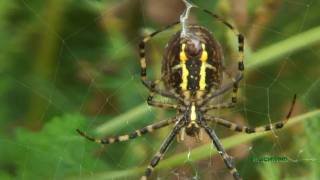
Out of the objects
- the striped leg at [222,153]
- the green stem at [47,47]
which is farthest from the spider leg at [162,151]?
the green stem at [47,47]

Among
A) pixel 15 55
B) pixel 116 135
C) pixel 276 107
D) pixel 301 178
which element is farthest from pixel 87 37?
pixel 301 178

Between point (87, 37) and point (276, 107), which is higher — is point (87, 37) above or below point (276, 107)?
above

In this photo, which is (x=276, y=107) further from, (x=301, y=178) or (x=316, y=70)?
(x=301, y=178)

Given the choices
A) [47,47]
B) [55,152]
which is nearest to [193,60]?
[55,152]

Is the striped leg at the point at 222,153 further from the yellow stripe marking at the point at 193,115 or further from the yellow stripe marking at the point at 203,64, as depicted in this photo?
the yellow stripe marking at the point at 203,64

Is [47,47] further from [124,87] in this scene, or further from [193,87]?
[193,87]
